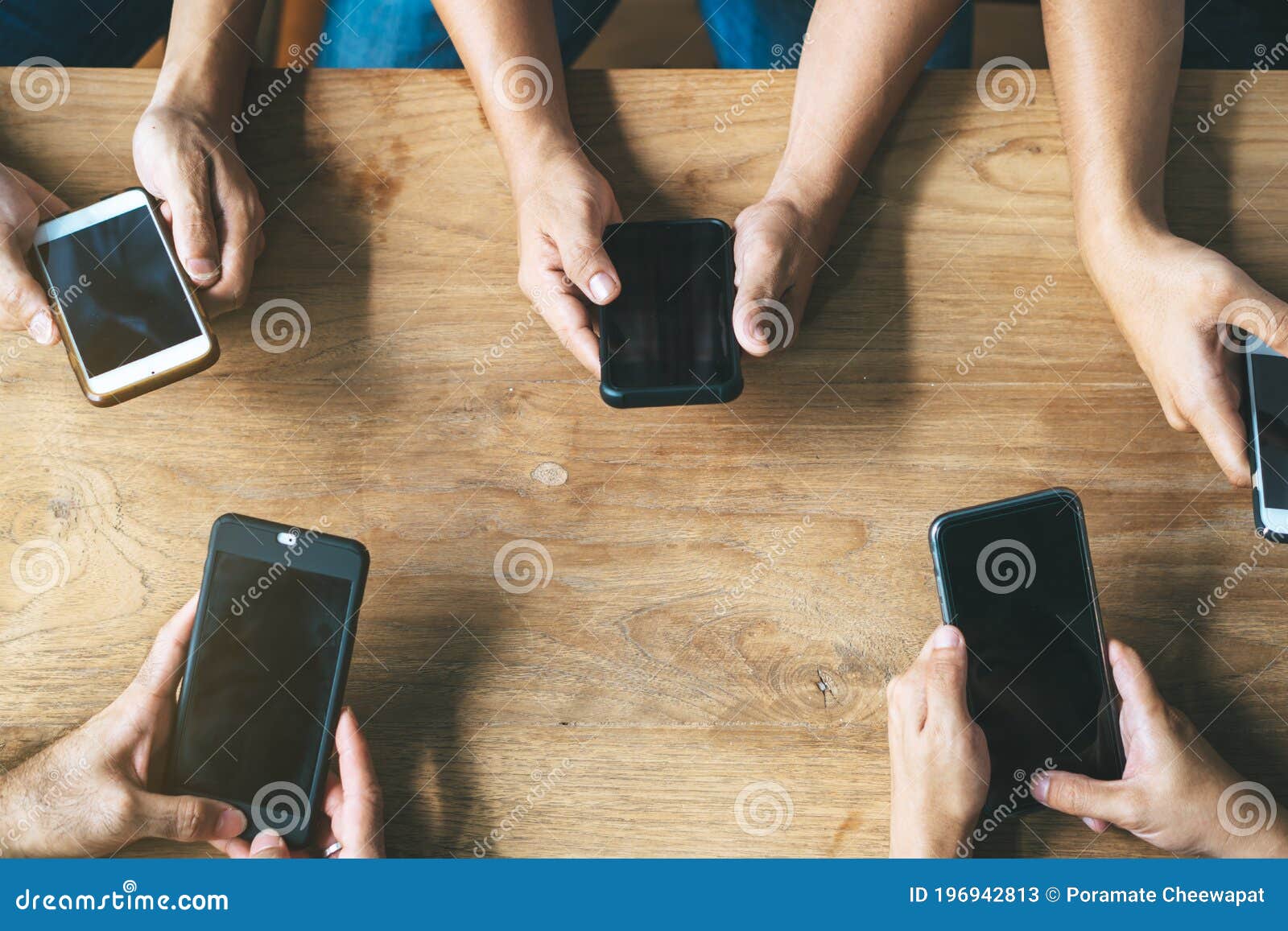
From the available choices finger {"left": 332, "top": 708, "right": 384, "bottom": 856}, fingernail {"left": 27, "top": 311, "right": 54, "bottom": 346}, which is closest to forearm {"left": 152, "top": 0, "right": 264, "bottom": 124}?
fingernail {"left": 27, "top": 311, "right": 54, "bottom": 346}

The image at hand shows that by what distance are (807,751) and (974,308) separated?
43 cm

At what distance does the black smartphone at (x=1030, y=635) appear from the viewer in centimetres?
70

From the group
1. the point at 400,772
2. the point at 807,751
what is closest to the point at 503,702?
the point at 400,772

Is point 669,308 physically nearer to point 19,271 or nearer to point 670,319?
point 670,319

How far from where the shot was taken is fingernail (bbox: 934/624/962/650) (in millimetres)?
697

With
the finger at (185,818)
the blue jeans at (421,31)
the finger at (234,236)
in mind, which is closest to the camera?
the finger at (185,818)

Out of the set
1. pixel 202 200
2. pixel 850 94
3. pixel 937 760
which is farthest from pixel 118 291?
pixel 937 760

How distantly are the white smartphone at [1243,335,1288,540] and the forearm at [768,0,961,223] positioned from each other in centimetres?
39

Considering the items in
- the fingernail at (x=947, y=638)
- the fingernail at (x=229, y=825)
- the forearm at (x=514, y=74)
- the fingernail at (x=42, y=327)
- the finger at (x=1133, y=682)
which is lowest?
the fingernail at (x=229, y=825)

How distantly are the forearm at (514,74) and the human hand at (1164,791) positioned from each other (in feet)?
2.21

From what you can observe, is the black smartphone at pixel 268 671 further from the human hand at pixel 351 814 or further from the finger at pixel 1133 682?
the finger at pixel 1133 682

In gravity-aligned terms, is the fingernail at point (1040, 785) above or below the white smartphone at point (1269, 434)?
below

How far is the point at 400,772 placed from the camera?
0.72 meters

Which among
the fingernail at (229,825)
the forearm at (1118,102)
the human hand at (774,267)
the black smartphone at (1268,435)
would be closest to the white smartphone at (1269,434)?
the black smartphone at (1268,435)
